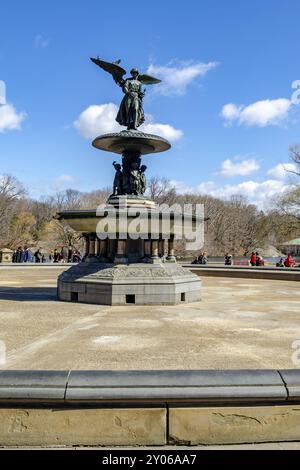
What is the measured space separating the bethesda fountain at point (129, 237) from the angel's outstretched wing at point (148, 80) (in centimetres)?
4

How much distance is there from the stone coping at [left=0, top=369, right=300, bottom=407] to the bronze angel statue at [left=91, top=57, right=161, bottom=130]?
1132cm

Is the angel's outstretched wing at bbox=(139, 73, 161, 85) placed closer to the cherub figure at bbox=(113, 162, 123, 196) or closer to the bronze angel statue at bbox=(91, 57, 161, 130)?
the bronze angel statue at bbox=(91, 57, 161, 130)

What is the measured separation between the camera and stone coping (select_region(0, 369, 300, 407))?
3.55m

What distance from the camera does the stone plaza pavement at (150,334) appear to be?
570cm

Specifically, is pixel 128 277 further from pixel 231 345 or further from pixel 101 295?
pixel 231 345

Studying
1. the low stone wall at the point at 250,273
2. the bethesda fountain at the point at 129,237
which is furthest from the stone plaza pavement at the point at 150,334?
the low stone wall at the point at 250,273

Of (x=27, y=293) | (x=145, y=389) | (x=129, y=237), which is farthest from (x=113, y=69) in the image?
(x=145, y=389)

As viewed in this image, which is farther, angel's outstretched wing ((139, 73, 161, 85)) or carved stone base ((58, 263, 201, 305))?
angel's outstretched wing ((139, 73, 161, 85))

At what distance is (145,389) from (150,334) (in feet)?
13.0

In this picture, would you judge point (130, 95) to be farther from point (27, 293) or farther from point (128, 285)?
point (27, 293)

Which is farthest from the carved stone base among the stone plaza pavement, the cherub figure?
the cherub figure

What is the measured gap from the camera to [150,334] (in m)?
7.51

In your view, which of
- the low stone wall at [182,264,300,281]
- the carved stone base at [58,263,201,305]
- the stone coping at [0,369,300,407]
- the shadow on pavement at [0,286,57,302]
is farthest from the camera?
the low stone wall at [182,264,300,281]
